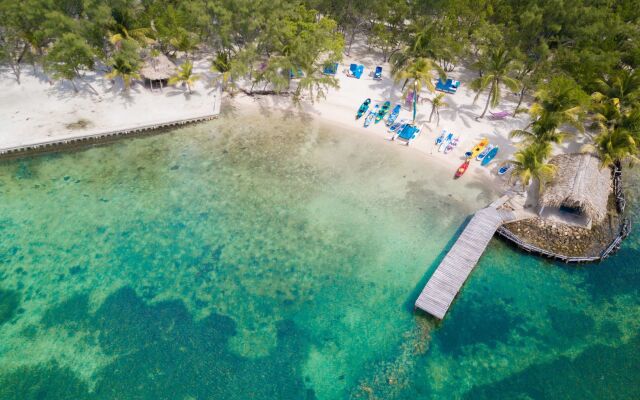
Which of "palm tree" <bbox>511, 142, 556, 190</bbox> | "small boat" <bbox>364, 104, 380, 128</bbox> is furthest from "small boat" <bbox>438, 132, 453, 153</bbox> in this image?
"palm tree" <bbox>511, 142, 556, 190</bbox>

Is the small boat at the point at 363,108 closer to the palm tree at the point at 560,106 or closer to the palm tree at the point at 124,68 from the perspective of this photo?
the palm tree at the point at 560,106

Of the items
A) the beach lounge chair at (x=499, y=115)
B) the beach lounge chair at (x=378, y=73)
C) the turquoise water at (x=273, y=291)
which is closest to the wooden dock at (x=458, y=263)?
the turquoise water at (x=273, y=291)

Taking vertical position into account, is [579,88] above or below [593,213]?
above

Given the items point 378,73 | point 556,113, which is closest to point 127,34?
point 378,73

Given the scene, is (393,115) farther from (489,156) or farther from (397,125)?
(489,156)

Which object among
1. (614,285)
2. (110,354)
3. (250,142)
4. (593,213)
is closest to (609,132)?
(593,213)

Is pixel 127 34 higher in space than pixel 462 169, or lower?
higher

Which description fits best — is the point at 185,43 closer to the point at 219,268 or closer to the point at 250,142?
the point at 250,142
